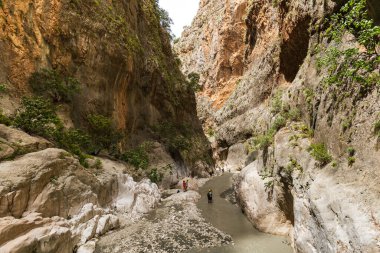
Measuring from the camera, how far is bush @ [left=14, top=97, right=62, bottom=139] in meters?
18.4

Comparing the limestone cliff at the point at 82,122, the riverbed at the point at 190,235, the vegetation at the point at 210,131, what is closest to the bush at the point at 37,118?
the limestone cliff at the point at 82,122

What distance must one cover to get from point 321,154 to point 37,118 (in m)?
19.7

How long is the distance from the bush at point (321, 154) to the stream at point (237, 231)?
5.37 m

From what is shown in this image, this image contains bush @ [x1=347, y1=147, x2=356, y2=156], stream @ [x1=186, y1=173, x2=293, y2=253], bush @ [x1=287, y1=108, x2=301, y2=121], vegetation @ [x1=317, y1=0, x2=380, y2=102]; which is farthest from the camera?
bush @ [x1=287, y1=108, x2=301, y2=121]

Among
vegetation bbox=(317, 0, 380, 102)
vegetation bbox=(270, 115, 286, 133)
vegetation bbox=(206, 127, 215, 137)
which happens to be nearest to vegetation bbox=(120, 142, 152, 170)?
vegetation bbox=(270, 115, 286, 133)

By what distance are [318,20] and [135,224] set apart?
20258mm

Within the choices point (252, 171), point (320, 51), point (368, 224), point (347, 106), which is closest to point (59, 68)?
point (252, 171)

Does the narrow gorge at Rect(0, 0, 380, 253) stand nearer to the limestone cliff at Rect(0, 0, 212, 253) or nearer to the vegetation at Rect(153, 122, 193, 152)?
the limestone cliff at Rect(0, 0, 212, 253)

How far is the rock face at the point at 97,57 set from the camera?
74.3 ft

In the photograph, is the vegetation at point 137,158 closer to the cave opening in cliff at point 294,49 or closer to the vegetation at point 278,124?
the vegetation at point 278,124

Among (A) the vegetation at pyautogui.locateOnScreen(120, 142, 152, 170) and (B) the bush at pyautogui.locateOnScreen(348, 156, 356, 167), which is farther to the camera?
(A) the vegetation at pyautogui.locateOnScreen(120, 142, 152, 170)

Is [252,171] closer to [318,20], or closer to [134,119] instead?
[318,20]

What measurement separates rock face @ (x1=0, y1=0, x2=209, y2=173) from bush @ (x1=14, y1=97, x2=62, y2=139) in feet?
4.35

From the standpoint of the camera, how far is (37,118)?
19594 mm
